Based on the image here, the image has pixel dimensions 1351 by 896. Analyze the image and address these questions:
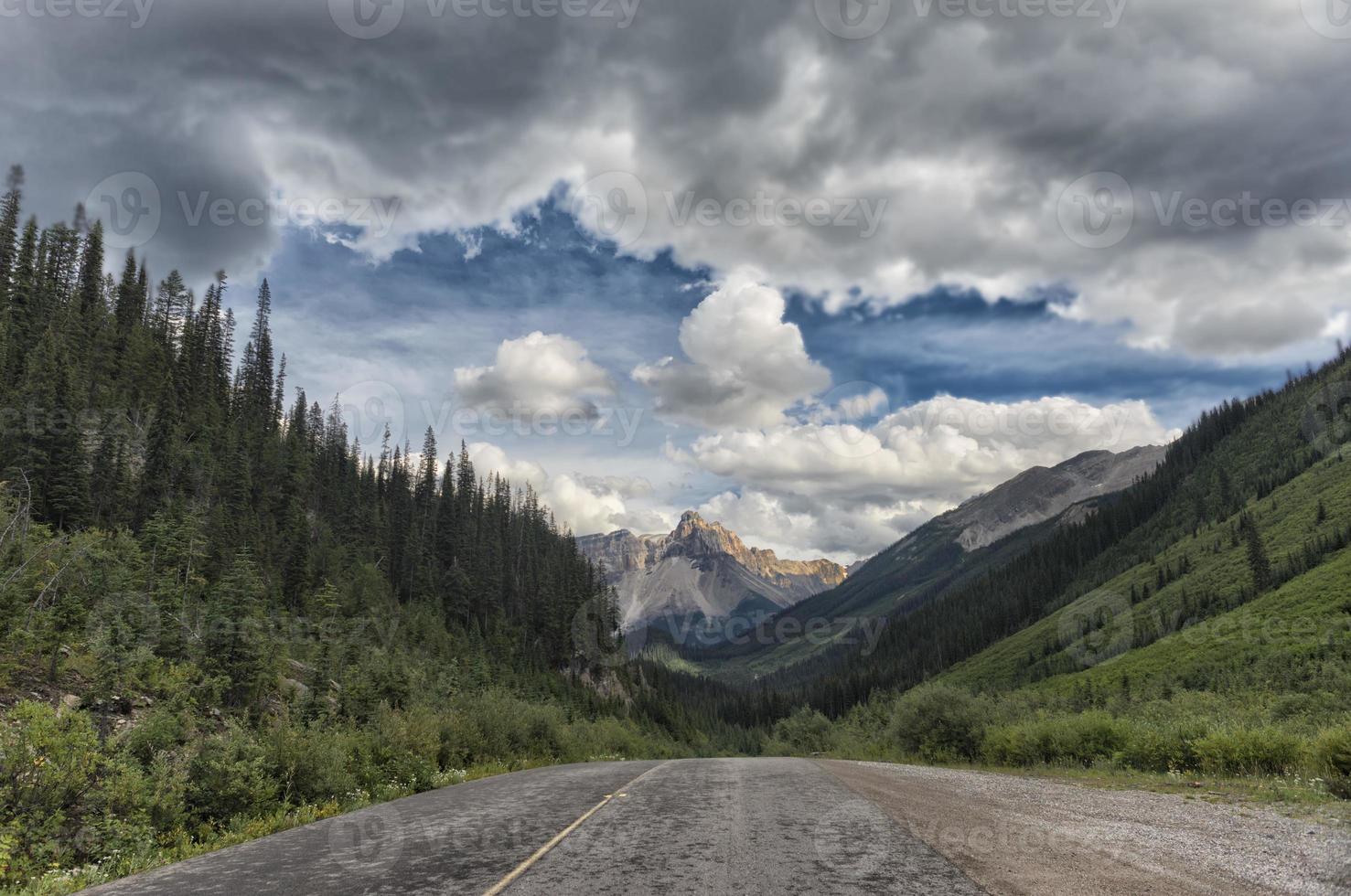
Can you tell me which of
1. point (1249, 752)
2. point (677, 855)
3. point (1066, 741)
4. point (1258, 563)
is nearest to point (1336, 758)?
point (1249, 752)

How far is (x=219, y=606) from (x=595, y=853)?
2949 cm

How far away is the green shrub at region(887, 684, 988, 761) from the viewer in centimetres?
3588

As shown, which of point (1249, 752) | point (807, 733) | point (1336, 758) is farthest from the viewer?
point (807, 733)

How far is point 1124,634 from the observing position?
427 feet

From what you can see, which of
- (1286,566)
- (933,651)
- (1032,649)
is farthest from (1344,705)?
(933,651)

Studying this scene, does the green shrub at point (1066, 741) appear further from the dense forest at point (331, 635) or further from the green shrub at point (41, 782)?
the green shrub at point (41, 782)

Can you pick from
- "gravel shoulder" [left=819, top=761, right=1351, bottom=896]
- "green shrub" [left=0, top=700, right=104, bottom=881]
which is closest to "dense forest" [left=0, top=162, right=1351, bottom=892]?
"green shrub" [left=0, top=700, right=104, bottom=881]

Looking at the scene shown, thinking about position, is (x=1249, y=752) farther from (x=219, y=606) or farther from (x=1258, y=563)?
(x=1258, y=563)

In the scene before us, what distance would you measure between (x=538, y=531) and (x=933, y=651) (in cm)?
12259

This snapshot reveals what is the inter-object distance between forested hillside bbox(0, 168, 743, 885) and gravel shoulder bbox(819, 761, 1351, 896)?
1275 centimetres

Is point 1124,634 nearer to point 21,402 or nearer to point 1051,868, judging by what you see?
point 1051,868

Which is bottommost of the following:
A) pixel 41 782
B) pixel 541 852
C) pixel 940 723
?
pixel 940 723

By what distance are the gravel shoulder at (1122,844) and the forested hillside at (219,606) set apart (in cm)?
1275

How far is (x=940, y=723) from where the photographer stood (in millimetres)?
37719
